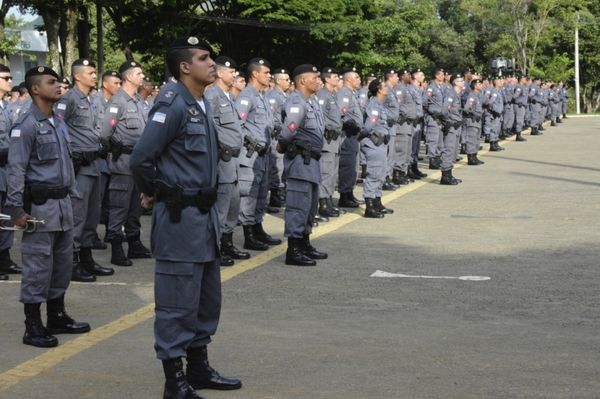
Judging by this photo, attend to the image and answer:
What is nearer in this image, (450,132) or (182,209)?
(182,209)

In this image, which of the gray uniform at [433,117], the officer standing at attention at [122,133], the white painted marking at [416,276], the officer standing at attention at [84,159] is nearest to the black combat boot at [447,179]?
the gray uniform at [433,117]

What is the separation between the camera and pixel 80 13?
38.0 meters

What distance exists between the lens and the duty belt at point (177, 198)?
227 inches

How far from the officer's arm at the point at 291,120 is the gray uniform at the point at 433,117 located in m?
9.52

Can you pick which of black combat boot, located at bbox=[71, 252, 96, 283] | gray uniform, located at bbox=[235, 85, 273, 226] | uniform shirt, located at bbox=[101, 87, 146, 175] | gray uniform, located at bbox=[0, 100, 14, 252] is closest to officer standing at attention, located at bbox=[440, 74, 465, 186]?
gray uniform, located at bbox=[235, 85, 273, 226]

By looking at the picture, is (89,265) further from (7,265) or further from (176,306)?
(176,306)

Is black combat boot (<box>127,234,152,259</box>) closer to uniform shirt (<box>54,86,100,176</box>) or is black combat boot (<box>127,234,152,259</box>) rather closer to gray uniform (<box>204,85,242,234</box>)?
gray uniform (<box>204,85,242,234</box>)

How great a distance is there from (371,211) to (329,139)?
4.25 feet

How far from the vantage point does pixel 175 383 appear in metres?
5.80

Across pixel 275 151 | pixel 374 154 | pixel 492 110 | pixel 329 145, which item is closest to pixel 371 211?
pixel 374 154

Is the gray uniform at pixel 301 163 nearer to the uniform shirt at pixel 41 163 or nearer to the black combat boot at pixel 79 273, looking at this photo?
the black combat boot at pixel 79 273

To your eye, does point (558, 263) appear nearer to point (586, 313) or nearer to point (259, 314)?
point (586, 313)

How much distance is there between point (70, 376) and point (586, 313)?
12.7ft

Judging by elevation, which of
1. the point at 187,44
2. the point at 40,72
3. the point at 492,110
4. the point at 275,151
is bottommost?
the point at 275,151
